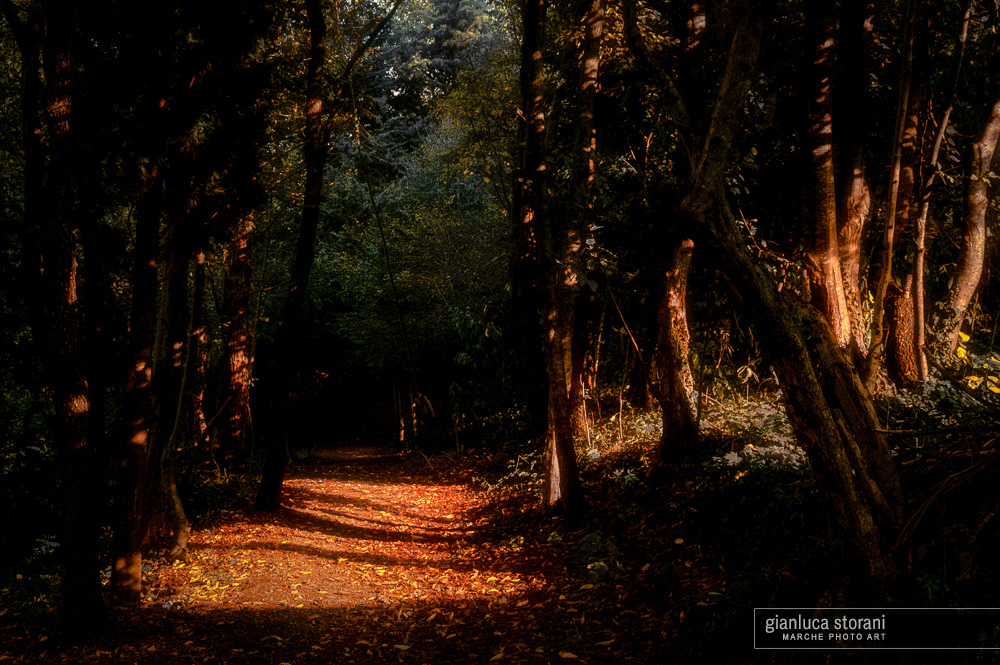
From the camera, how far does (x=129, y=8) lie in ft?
18.9

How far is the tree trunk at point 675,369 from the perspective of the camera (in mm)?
7711

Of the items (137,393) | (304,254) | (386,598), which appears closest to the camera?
(137,393)

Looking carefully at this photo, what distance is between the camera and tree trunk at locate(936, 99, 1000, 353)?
6.77 metres

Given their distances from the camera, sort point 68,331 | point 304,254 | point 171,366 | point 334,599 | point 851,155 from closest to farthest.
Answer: point 68,331
point 334,599
point 851,155
point 171,366
point 304,254

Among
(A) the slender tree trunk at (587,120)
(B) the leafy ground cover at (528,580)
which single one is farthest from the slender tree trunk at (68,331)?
(A) the slender tree trunk at (587,120)

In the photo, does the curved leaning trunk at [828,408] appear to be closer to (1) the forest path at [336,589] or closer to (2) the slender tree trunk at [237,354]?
(1) the forest path at [336,589]

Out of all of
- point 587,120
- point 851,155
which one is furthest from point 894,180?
point 587,120

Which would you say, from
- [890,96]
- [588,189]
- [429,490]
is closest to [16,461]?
[429,490]

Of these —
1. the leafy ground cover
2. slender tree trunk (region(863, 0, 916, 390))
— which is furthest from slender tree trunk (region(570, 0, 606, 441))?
slender tree trunk (region(863, 0, 916, 390))

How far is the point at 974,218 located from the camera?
6879 millimetres

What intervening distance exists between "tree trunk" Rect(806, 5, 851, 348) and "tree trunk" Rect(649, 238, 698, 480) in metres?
1.65

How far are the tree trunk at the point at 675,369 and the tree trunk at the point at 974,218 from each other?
2.97 metres

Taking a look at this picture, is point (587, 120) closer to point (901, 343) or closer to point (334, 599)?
point (901, 343)

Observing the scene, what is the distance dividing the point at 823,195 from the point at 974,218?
227 cm
